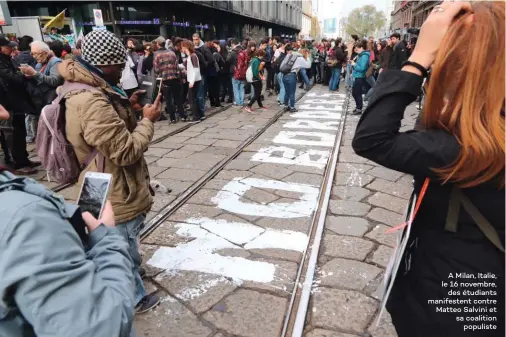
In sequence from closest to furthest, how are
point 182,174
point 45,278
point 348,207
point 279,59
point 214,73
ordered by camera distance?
point 45,278
point 348,207
point 182,174
point 214,73
point 279,59

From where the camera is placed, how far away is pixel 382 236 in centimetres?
340

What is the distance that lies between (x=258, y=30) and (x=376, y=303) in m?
43.9

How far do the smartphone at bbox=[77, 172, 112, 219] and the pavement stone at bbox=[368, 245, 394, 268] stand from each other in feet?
7.73

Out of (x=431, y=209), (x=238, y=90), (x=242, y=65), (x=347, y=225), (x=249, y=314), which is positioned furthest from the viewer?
(x=238, y=90)

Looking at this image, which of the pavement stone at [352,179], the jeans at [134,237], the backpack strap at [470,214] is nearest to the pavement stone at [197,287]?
the jeans at [134,237]

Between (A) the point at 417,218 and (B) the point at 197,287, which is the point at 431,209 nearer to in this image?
(A) the point at 417,218

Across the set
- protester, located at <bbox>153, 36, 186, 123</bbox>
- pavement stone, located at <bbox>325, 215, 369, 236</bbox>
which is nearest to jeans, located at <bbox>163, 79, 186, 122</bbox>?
protester, located at <bbox>153, 36, 186, 123</bbox>

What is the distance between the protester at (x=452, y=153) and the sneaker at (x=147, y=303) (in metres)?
1.80

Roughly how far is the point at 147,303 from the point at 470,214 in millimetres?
2091

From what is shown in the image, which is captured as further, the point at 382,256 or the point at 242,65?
the point at 242,65

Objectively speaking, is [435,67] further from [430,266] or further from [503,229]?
[430,266]

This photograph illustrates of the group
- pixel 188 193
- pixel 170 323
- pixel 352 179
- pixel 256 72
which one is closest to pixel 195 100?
pixel 256 72

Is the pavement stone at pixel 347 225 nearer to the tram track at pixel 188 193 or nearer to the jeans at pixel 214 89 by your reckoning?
the tram track at pixel 188 193

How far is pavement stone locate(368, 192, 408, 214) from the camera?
4.02m
